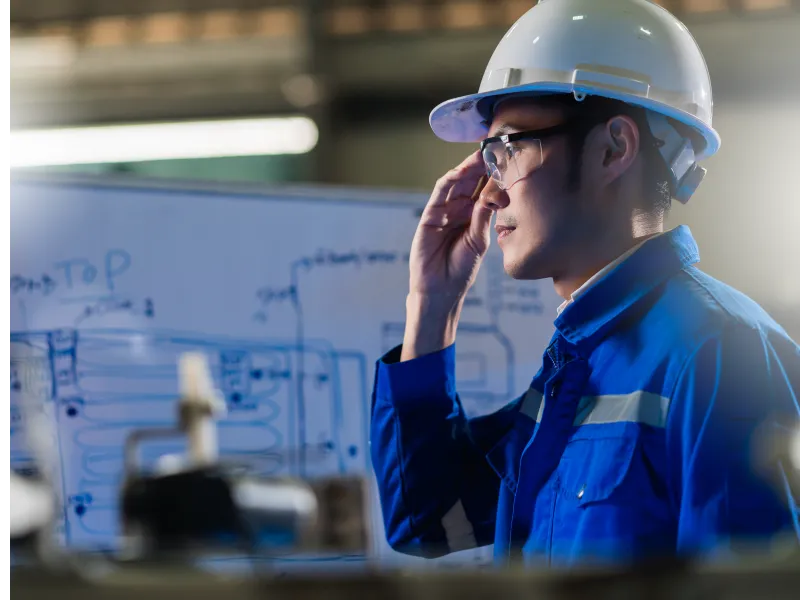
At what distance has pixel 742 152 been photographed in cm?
367

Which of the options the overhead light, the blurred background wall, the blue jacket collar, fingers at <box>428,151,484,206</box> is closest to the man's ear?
the blue jacket collar

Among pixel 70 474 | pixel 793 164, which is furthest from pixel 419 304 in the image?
pixel 793 164

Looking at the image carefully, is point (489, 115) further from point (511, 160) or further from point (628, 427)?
point (628, 427)

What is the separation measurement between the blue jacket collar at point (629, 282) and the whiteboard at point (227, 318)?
94 cm

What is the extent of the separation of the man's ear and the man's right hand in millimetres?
254

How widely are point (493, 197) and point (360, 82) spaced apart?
8.39 feet

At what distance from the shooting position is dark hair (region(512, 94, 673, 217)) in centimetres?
130

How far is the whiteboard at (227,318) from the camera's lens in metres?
2.00

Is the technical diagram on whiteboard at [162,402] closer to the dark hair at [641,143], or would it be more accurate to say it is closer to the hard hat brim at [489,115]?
the hard hat brim at [489,115]

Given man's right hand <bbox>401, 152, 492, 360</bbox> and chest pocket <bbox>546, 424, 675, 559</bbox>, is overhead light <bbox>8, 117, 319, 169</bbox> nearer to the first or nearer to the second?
man's right hand <bbox>401, 152, 492, 360</bbox>

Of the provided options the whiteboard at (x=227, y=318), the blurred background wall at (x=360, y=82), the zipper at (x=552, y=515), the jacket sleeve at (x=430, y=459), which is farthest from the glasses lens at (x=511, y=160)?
the blurred background wall at (x=360, y=82)

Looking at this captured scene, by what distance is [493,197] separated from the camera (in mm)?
1404

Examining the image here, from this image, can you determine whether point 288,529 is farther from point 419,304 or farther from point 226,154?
point 226,154

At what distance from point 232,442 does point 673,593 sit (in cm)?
184
